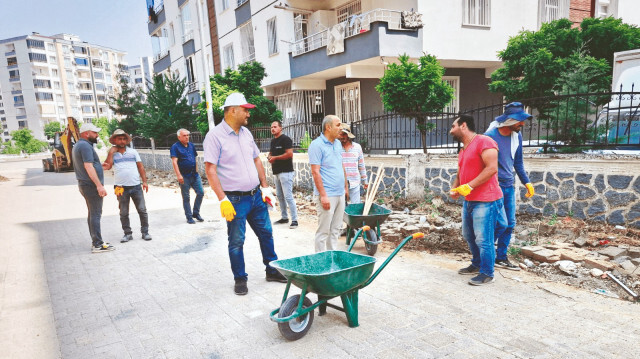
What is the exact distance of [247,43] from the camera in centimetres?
1909

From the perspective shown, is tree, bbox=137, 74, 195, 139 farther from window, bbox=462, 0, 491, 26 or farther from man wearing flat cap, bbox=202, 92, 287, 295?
man wearing flat cap, bbox=202, 92, 287, 295

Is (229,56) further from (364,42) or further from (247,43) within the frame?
(364,42)

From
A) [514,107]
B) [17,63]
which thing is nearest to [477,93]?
[514,107]

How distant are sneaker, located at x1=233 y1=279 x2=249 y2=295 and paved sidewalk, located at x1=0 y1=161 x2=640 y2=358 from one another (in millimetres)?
101

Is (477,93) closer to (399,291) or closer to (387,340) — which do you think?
(399,291)

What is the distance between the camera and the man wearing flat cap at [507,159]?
14.1 feet

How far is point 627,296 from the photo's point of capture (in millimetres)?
3730

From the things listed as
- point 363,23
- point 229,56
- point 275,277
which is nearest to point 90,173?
point 275,277

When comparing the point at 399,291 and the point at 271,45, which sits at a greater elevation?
the point at 271,45

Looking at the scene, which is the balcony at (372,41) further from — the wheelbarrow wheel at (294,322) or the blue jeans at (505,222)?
the wheelbarrow wheel at (294,322)

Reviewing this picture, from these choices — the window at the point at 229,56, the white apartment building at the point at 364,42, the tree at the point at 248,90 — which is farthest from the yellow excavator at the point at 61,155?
the white apartment building at the point at 364,42

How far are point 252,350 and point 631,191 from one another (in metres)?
5.83

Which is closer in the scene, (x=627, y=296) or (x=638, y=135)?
(x=627, y=296)

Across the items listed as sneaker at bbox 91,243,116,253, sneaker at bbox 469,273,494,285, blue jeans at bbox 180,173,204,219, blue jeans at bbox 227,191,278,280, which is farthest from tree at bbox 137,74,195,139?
sneaker at bbox 469,273,494,285
